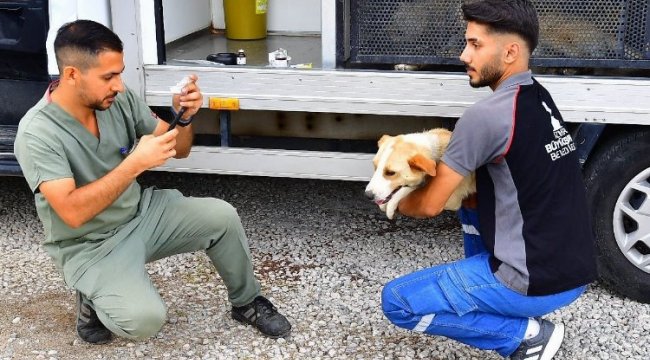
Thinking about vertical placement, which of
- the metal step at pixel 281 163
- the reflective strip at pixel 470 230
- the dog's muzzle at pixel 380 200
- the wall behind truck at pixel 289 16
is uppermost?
the wall behind truck at pixel 289 16

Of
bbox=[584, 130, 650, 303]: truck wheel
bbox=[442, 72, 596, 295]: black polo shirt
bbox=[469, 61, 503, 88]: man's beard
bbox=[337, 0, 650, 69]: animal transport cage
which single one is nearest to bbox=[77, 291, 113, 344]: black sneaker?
bbox=[337, 0, 650, 69]: animal transport cage

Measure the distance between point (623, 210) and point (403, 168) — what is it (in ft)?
4.16

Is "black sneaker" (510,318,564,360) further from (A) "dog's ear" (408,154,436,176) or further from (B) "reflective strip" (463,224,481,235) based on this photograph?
(A) "dog's ear" (408,154,436,176)

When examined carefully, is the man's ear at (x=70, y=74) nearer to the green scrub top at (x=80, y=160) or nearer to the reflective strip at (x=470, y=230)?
the green scrub top at (x=80, y=160)

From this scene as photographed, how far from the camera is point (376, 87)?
3600 millimetres

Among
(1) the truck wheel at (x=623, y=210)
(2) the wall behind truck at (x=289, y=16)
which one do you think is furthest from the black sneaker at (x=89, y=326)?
(2) the wall behind truck at (x=289, y=16)

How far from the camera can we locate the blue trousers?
2891 millimetres

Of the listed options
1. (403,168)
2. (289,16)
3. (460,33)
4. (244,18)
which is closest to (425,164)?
(403,168)

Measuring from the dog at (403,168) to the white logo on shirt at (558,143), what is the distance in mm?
375

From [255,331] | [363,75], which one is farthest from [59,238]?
[363,75]

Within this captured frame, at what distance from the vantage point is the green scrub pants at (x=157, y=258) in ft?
10.3

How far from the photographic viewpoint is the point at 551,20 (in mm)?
3543

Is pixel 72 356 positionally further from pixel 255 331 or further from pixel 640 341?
pixel 640 341

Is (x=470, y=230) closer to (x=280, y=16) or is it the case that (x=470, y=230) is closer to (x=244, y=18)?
(x=244, y=18)
